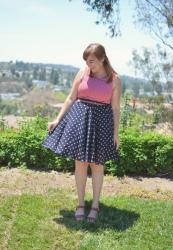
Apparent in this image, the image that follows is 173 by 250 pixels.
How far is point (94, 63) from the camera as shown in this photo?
4.77 m

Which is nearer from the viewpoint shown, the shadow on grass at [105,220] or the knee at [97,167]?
the shadow on grass at [105,220]

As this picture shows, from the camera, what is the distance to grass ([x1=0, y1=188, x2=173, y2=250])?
4.43m

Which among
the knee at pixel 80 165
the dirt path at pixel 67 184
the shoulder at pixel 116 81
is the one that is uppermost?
the shoulder at pixel 116 81

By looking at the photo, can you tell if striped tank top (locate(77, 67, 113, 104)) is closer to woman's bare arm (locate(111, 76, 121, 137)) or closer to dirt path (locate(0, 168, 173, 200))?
woman's bare arm (locate(111, 76, 121, 137))

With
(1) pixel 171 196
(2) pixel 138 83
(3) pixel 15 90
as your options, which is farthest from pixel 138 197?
(3) pixel 15 90

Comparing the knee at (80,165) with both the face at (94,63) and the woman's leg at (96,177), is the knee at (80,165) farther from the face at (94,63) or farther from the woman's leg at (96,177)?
the face at (94,63)

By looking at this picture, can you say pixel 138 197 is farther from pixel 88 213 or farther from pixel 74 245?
pixel 74 245

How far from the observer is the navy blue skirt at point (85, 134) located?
15.8ft

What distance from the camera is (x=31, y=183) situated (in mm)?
6383

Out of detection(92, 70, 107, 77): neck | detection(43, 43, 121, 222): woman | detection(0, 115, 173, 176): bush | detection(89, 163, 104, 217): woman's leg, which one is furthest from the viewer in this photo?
detection(0, 115, 173, 176): bush

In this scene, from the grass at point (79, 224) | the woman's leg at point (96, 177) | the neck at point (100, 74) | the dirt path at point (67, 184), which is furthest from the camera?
the dirt path at point (67, 184)

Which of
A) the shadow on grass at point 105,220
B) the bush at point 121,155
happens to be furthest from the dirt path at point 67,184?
the shadow on grass at point 105,220

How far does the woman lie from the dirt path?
1218 mm

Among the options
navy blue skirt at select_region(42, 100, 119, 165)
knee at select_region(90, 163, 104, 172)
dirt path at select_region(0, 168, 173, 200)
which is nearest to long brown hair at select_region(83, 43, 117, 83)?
navy blue skirt at select_region(42, 100, 119, 165)
